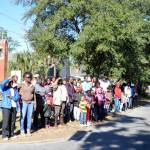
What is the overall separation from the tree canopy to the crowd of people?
16.3 feet

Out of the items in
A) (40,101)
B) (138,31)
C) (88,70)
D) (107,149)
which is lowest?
(107,149)

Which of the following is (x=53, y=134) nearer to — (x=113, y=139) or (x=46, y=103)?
(x=113, y=139)

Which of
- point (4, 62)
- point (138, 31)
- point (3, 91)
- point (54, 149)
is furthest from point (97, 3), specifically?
point (4, 62)

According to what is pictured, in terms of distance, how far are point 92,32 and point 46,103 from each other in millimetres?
10842

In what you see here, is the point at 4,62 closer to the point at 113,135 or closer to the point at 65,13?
the point at 65,13

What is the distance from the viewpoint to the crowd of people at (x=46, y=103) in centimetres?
1438

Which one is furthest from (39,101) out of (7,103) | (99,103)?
(99,103)

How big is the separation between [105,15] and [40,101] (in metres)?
12.7

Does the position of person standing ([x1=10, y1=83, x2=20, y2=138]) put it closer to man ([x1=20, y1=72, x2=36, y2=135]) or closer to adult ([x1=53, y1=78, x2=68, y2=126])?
man ([x1=20, y1=72, x2=36, y2=135])

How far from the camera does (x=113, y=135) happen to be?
1573cm

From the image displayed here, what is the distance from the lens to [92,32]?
89.9ft

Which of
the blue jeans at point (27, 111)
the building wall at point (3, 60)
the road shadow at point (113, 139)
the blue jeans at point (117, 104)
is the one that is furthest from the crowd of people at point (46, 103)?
the building wall at point (3, 60)

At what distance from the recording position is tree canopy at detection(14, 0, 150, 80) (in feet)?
91.3

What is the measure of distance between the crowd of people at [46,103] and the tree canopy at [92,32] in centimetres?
497
